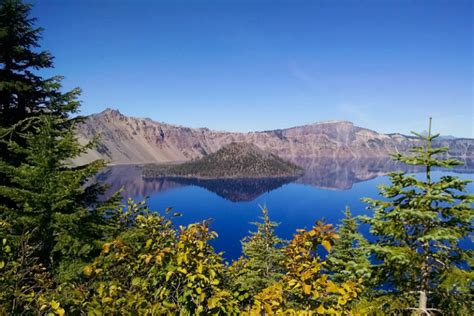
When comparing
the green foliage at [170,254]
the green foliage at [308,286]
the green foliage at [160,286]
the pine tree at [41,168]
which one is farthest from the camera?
the pine tree at [41,168]

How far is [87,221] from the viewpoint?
1194 cm

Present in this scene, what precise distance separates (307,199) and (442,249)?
625 feet

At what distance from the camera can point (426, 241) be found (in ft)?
27.9

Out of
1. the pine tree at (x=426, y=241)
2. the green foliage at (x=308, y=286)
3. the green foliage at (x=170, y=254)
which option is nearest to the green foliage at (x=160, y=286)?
the green foliage at (x=170, y=254)

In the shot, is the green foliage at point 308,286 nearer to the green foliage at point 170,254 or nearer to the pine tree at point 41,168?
the green foliage at point 170,254

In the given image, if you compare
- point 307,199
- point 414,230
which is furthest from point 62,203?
point 307,199

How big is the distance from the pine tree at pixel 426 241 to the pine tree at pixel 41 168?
9.65 metres

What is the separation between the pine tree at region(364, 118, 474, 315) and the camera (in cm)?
816

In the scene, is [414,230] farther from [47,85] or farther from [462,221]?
[47,85]

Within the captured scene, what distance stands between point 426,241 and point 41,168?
12785 millimetres

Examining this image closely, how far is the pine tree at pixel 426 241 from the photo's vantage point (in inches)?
321

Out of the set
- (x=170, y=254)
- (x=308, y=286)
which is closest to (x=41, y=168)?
(x=170, y=254)

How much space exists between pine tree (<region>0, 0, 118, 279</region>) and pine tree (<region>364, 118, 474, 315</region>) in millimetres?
9647

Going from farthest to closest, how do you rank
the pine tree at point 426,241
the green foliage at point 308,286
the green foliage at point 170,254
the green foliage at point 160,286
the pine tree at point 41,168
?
the pine tree at point 41,168, the pine tree at point 426,241, the green foliage at point 170,254, the green foliage at point 308,286, the green foliage at point 160,286
